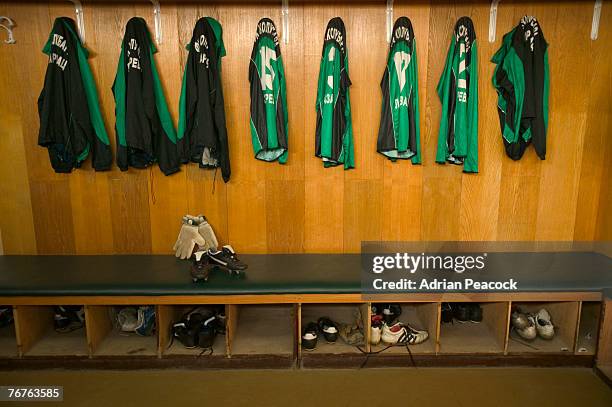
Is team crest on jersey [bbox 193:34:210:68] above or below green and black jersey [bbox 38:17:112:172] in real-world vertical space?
above

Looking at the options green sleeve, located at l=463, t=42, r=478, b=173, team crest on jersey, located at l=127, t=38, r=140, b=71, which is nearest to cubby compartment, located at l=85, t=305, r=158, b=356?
team crest on jersey, located at l=127, t=38, r=140, b=71

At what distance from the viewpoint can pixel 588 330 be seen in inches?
75.7

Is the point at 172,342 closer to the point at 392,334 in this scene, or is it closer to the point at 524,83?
the point at 392,334

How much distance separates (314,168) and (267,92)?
0.50 metres

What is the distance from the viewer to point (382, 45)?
2.07 m

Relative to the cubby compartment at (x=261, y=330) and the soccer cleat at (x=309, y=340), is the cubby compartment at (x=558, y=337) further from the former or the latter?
the cubby compartment at (x=261, y=330)

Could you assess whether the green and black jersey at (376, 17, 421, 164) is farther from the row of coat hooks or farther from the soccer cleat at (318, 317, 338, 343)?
the soccer cleat at (318, 317, 338, 343)

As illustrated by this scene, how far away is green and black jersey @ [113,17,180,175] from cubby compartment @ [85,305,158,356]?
79 centimetres

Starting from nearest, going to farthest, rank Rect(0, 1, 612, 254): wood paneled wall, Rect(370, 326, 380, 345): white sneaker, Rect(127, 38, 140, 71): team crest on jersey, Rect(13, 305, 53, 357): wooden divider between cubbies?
Rect(13, 305, 53, 357): wooden divider between cubbies
Rect(370, 326, 380, 345): white sneaker
Rect(127, 38, 140, 71): team crest on jersey
Rect(0, 1, 612, 254): wood paneled wall

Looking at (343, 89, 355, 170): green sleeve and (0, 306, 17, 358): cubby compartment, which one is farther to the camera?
(343, 89, 355, 170): green sleeve

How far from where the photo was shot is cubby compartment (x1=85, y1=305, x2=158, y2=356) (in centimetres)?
176

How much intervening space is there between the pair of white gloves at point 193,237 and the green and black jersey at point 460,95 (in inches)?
54.3

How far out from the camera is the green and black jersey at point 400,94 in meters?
1.98

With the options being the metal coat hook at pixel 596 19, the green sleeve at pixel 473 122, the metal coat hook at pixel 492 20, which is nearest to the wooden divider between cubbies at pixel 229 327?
the green sleeve at pixel 473 122
